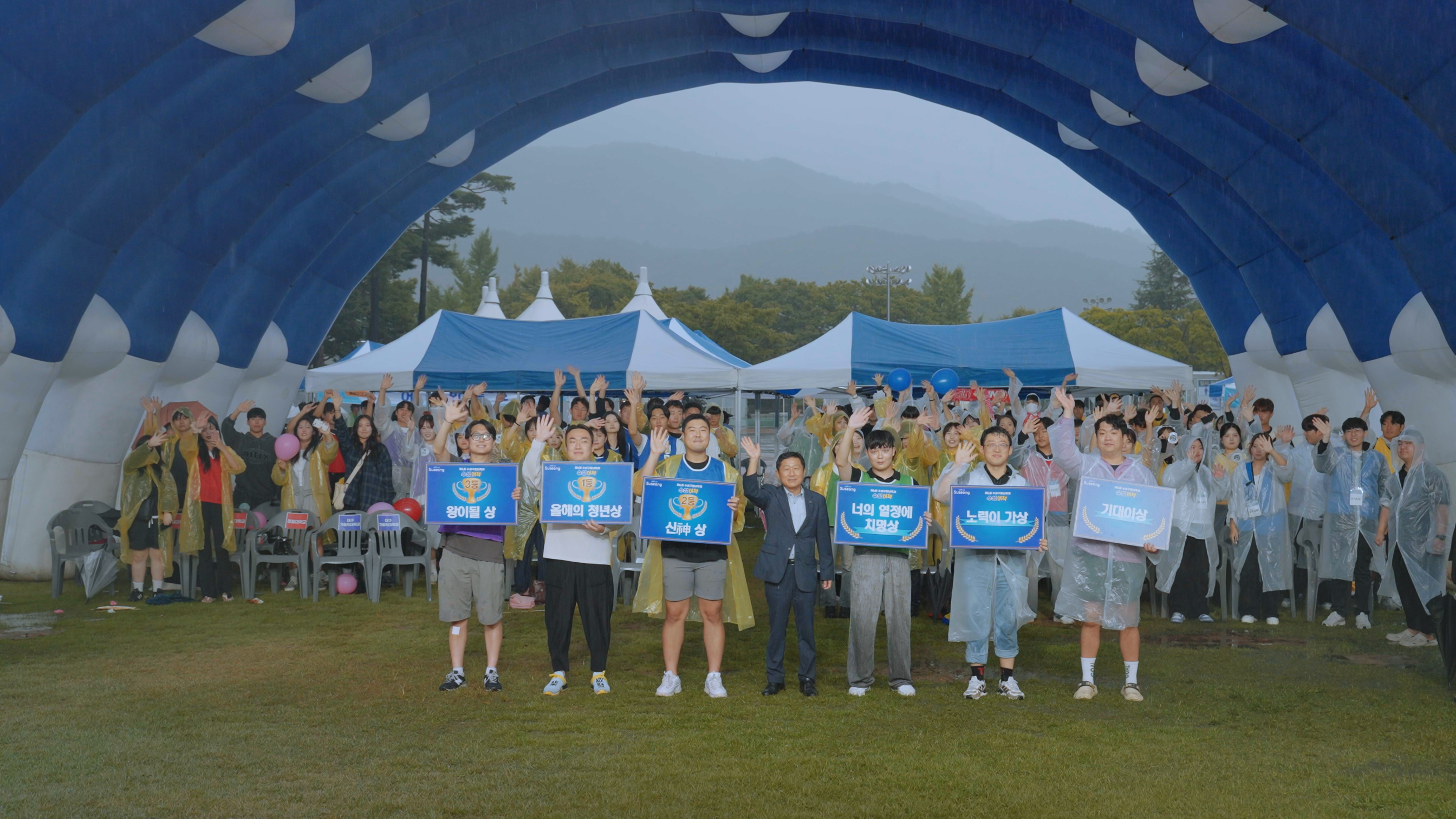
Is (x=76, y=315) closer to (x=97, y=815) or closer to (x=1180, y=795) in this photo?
(x=97, y=815)

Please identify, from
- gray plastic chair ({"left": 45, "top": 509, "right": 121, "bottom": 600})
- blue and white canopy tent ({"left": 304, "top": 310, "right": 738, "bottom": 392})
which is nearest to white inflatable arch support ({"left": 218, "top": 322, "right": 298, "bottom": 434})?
blue and white canopy tent ({"left": 304, "top": 310, "right": 738, "bottom": 392})

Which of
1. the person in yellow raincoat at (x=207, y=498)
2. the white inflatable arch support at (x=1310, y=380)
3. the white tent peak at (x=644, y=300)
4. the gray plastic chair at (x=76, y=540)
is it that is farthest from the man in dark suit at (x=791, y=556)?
the white tent peak at (x=644, y=300)

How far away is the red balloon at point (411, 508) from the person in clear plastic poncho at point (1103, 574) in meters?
5.92

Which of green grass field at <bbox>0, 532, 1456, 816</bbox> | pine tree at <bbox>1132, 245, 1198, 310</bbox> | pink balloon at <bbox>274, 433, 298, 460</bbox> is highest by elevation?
pine tree at <bbox>1132, 245, 1198, 310</bbox>

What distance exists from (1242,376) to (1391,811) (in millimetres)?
11233

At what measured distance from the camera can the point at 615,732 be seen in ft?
17.0

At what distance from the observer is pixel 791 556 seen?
19.5 ft

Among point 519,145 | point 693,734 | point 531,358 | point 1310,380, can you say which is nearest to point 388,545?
point 693,734

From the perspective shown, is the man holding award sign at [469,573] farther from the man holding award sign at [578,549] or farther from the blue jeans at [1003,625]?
the blue jeans at [1003,625]

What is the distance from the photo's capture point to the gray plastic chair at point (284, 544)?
909cm

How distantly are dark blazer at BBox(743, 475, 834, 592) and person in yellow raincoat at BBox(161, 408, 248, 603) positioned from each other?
5.32 metres

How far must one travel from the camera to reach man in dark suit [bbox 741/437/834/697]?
5.92 m

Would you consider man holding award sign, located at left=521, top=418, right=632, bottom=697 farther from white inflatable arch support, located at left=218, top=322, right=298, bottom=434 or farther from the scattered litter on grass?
white inflatable arch support, located at left=218, top=322, right=298, bottom=434

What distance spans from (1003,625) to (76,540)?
8346mm
